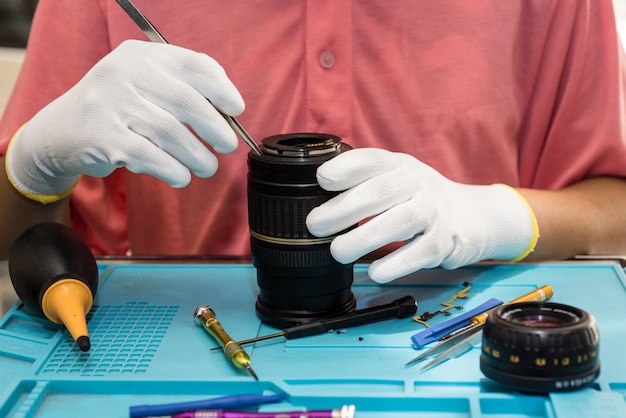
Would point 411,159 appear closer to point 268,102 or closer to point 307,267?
point 307,267

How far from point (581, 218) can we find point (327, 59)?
44 cm

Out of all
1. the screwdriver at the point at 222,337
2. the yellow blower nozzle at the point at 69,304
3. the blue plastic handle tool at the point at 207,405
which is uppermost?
the yellow blower nozzle at the point at 69,304

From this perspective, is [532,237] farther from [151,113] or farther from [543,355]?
[151,113]

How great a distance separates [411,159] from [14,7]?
4.70ft

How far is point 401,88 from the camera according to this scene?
1.22 meters

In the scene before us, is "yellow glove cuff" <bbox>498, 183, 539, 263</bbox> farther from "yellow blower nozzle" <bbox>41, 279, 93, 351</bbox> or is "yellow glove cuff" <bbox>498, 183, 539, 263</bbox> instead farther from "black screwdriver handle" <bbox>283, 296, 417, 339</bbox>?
"yellow blower nozzle" <bbox>41, 279, 93, 351</bbox>

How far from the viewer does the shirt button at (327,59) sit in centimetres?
119

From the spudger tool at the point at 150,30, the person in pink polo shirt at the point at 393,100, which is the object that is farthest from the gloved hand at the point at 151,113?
the person in pink polo shirt at the point at 393,100

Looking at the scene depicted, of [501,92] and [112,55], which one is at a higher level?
[112,55]

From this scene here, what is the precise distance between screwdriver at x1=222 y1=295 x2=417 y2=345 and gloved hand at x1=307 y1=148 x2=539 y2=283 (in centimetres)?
4

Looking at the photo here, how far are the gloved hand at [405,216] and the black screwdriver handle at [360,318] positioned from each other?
42 millimetres

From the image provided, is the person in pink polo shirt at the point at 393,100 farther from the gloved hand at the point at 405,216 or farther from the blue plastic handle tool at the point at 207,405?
the blue plastic handle tool at the point at 207,405

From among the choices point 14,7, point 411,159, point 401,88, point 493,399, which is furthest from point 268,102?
point 14,7

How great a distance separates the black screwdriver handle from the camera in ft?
2.92
